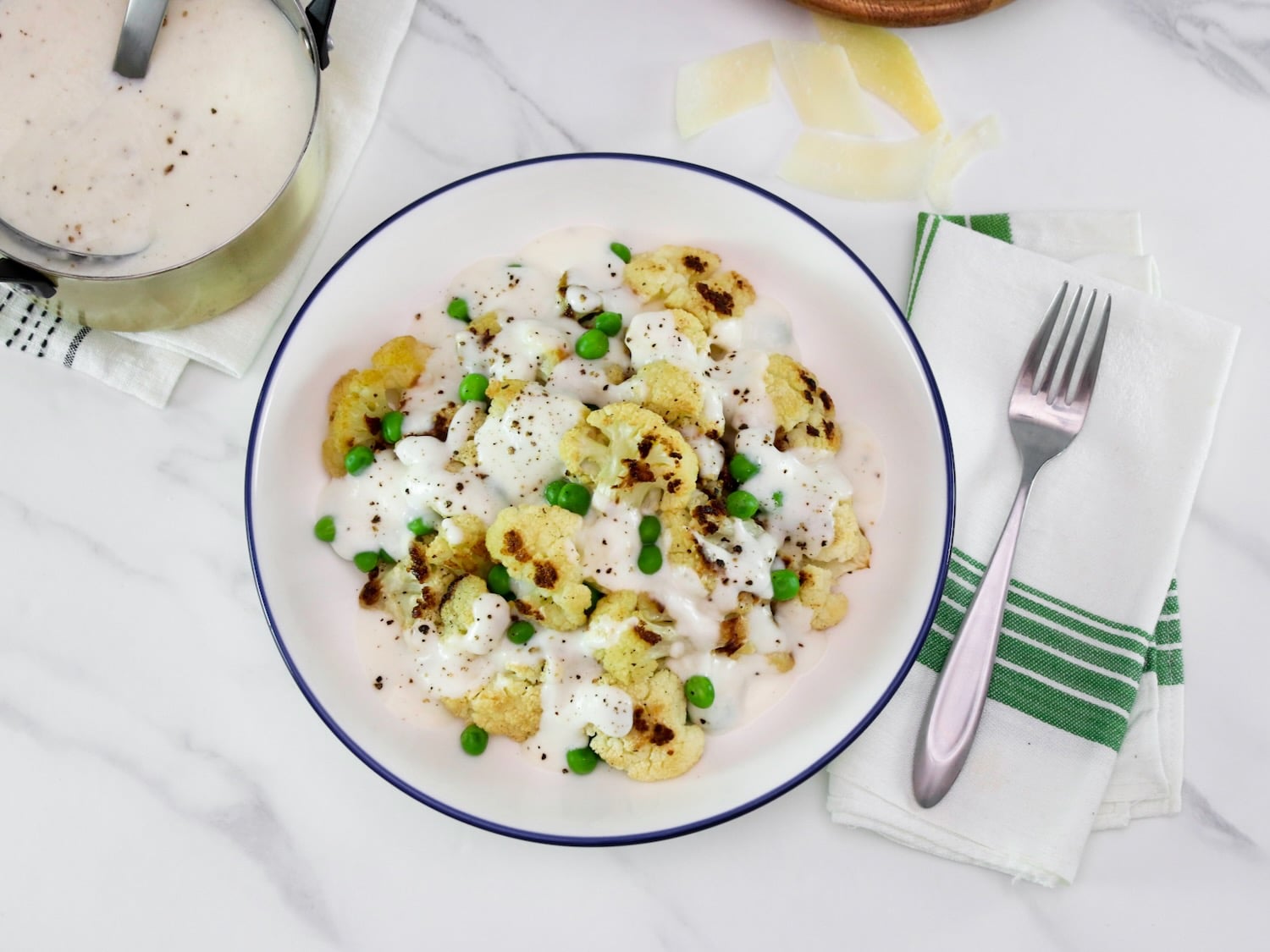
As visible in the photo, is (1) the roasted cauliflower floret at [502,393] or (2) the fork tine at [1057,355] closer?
(1) the roasted cauliflower floret at [502,393]

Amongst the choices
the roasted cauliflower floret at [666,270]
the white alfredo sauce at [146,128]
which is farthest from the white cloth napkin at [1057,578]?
the white alfredo sauce at [146,128]

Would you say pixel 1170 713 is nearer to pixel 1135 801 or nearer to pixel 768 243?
pixel 1135 801

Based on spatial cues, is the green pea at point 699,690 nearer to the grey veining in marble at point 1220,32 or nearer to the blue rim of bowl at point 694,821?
the blue rim of bowl at point 694,821

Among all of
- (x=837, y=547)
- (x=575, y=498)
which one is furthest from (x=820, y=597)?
(x=575, y=498)

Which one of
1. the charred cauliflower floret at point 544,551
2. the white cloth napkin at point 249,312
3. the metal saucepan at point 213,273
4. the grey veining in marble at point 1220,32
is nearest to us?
the charred cauliflower floret at point 544,551

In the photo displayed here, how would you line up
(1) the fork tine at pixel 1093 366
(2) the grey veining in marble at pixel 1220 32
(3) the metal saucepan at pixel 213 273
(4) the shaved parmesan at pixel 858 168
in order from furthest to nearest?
(2) the grey veining in marble at pixel 1220 32, (4) the shaved parmesan at pixel 858 168, (1) the fork tine at pixel 1093 366, (3) the metal saucepan at pixel 213 273

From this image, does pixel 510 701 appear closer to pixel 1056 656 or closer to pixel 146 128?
pixel 1056 656
